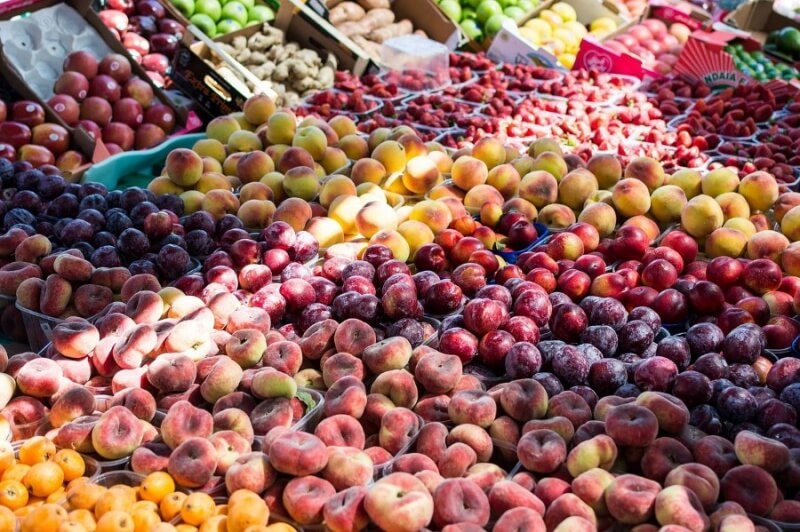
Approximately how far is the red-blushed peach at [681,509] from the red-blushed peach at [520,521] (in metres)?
0.20

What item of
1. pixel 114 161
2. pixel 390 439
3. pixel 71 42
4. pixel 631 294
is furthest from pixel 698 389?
pixel 71 42

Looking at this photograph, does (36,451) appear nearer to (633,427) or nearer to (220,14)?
(633,427)

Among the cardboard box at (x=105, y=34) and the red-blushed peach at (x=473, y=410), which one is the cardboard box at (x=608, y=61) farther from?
the red-blushed peach at (x=473, y=410)

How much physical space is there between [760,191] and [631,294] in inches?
31.6

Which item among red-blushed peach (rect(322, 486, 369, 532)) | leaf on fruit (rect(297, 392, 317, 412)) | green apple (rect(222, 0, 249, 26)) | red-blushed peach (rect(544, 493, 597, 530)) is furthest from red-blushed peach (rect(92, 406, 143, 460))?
green apple (rect(222, 0, 249, 26))

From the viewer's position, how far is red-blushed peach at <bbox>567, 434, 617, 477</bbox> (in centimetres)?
149

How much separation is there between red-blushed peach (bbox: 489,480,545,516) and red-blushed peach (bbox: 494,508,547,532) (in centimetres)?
4

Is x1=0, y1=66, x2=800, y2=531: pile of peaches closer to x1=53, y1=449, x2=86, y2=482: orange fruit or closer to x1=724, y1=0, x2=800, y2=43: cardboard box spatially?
x1=53, y1=449, x2=86, y2=482: orange fruit

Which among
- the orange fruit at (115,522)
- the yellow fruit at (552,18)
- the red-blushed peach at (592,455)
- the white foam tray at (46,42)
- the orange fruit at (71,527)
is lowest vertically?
the white foam tray at (46,42)

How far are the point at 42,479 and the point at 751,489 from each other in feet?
4.29

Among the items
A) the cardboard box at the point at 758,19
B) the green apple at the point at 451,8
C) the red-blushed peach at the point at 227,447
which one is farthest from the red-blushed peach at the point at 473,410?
the cardboard box at the point at 758,19

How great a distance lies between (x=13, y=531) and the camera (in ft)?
4.51

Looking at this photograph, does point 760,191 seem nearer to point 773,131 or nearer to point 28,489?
point 773,131

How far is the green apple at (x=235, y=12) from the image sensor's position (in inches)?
204
